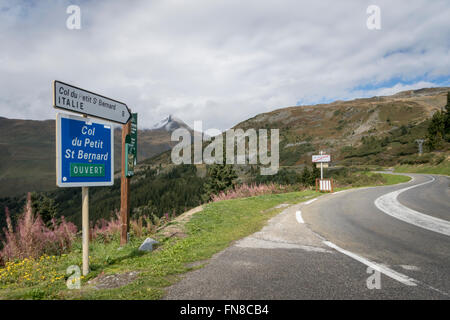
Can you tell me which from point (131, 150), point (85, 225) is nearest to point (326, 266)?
point (85, 225)

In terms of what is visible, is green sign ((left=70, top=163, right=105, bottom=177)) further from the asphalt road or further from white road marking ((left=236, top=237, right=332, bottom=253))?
white road marking ((left=236, top=237, right=332, bottom=253))

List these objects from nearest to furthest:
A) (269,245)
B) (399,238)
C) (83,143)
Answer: (83,143) → (269,245) → (399,238)

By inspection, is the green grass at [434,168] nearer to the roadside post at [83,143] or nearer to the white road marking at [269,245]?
the white road marking at [269,245]

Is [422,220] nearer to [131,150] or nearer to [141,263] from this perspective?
[141,263]

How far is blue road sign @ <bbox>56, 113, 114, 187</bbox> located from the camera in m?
4.13

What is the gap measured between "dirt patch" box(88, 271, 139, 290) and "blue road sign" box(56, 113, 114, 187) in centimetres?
149

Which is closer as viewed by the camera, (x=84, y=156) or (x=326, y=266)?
(x=326, y=266)

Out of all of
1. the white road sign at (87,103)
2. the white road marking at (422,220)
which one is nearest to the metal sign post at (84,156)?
the white road sign at (87,103)

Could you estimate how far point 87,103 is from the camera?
471cm

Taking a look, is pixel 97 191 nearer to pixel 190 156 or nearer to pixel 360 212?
pixel 190 156

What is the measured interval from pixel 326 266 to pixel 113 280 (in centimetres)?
329

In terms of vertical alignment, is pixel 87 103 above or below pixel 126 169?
above

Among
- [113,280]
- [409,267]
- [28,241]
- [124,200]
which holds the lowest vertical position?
[28,241]
